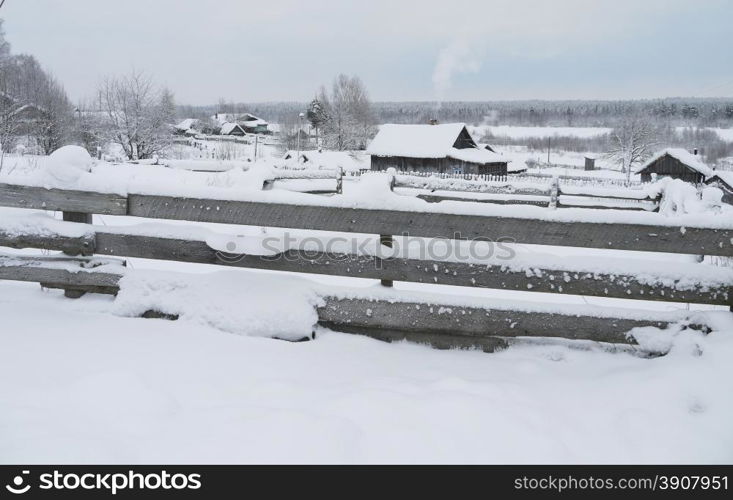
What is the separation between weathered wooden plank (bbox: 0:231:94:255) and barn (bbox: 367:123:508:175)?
42958 millimetres

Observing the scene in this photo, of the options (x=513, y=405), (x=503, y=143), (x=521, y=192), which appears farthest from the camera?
(x=503, y=143)

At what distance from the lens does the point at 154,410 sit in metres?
2.88

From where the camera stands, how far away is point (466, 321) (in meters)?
4.02

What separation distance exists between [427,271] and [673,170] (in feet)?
160

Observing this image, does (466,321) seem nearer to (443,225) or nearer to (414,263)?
(414,263)

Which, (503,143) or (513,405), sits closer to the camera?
(513,405)

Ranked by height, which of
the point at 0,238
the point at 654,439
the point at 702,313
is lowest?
the point at 654,439

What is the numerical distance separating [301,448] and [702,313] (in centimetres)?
288

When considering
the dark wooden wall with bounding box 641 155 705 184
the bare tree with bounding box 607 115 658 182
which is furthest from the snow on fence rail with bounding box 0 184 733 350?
the bare tree with bounding box 607 115 658 182

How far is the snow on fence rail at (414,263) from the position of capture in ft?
12.5

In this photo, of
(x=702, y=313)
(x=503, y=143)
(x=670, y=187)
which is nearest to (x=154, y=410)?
(x=702, y=313)

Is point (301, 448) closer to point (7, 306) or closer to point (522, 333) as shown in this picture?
point (522, 333)

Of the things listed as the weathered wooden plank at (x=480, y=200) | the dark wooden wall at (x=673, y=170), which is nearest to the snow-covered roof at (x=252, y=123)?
the dark wooden wall at (x=673, y=170)

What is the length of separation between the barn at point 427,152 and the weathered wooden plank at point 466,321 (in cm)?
4291
